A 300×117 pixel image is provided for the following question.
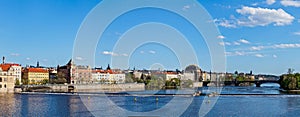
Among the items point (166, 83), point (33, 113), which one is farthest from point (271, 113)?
point (166, 83)

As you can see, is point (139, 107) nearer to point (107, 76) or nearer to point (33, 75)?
point (33, 75)

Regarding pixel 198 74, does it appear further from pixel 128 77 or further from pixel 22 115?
pixel 22 115

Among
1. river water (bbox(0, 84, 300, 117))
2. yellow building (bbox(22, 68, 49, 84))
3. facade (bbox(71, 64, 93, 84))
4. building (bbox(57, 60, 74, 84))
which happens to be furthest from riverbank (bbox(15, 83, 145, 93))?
river water (bbox(0, 84, 300, 117))

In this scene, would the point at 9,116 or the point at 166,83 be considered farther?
the point at 166,83

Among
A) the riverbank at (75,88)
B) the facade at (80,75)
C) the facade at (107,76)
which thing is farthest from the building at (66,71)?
the riverbank at (75,88)

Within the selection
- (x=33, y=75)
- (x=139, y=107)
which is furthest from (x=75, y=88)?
(x=139, y=107)

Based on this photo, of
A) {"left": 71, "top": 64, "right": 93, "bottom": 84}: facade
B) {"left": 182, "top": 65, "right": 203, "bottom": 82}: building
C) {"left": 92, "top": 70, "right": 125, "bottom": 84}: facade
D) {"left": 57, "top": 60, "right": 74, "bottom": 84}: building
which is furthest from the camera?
{"left": 182, "top": 65, "right": 203, "bottom": 82}: building

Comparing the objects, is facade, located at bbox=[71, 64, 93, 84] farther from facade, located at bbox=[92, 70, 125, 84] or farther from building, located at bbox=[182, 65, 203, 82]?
building, located at bbox=[182, 65, 203, 82]

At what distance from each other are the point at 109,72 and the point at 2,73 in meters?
34.8

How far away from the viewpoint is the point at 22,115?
18.8 meters

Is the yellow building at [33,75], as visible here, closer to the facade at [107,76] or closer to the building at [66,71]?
the building at [66,71]

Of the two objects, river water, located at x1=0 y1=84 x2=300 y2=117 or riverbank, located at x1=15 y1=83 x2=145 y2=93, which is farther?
riverbank, located at x1=15 y1=83 x2=145 y2=93

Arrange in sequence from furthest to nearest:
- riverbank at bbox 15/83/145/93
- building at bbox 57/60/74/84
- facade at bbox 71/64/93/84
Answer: building at bbox 57/60/74/84
facade at bbox 71/64/93/84
riverbank at bbox 15/83/145/93

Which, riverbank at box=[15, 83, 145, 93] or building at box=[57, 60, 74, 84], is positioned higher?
building at box=[57, 60, 74, 84]
